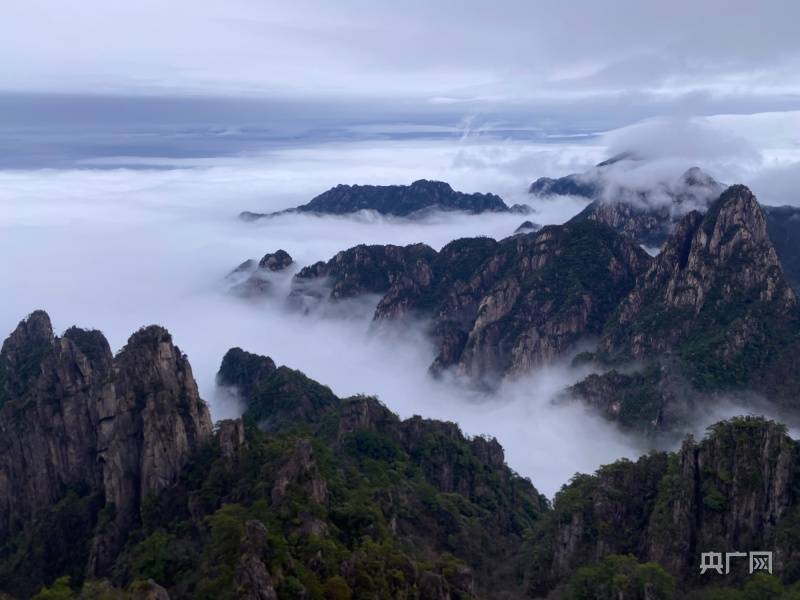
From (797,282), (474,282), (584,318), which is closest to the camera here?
(584,318)

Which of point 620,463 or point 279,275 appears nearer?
point 620,463

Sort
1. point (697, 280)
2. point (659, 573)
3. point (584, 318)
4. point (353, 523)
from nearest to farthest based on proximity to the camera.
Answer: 1. point (659, 573)
2. point (353, 523)
3. point (697, 280)
4. point (584, 318)

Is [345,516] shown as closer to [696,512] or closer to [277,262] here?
[696,512]

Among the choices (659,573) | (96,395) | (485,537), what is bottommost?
(485,537)

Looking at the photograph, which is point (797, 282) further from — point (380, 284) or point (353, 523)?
point (353, 523)

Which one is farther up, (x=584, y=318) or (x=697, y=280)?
(x=697, y=280)

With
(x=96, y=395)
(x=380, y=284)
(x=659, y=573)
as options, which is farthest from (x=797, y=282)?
(x=96, y=395)
